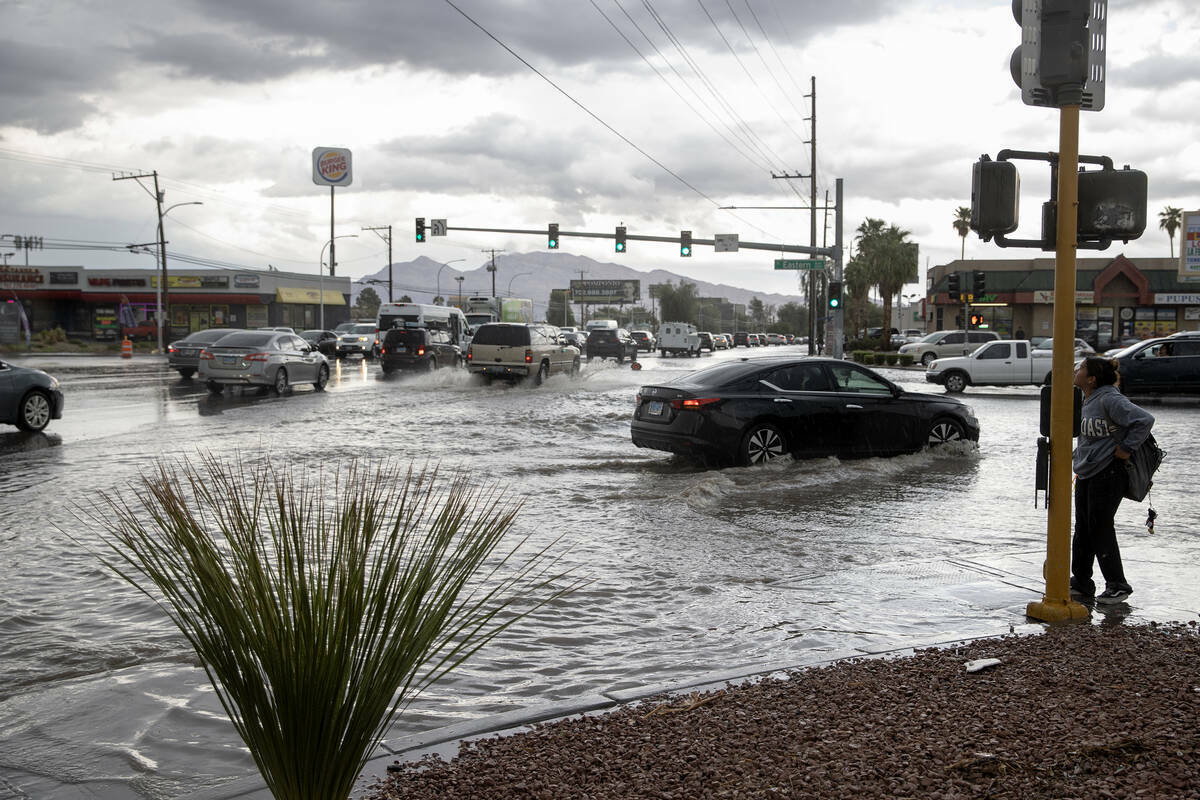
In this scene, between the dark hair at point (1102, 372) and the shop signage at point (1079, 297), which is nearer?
the dark hair at point (1102, 372)

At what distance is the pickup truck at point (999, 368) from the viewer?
30312 millimetres

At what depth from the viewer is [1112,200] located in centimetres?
606

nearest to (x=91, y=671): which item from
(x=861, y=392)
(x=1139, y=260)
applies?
(x=861, y=392)

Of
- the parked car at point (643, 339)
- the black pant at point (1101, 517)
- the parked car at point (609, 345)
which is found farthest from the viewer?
the parked car at point (643, 339)

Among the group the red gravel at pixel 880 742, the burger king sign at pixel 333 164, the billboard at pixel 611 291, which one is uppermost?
the burger king sign at pixel 333 164

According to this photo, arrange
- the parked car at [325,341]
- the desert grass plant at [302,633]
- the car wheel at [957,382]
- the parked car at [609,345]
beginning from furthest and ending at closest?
1. the parked car at [325,341]
2. the parked car at [609,345]
3. the car wheel at [957,382]
4. the desert grass plant at [302,633]

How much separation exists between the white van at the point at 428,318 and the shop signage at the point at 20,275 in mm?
44785

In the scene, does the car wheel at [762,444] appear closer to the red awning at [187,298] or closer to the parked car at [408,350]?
the parked car at [408,350]

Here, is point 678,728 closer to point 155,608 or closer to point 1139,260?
point 155,608

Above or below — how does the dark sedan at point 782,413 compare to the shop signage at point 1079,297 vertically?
below

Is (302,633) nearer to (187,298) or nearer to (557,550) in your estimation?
(557,550)

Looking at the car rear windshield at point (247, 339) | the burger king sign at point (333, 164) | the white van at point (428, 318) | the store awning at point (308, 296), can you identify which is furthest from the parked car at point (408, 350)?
the burger king sign at point (333, 164)

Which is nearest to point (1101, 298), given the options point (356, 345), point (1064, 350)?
point (356, 345)

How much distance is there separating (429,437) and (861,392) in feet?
22.3
